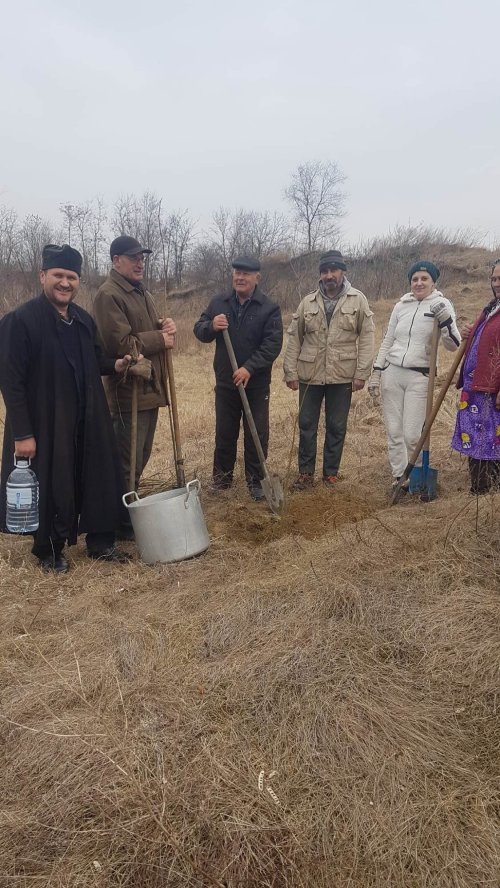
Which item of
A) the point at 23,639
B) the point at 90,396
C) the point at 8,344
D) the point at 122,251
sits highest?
the point at 122,251

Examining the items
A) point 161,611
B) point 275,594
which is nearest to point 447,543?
point 275,594

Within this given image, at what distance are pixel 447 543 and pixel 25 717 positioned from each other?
88.1 inches

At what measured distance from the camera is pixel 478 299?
17.8 metres

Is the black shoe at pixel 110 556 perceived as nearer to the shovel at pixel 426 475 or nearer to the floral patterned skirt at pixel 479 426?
the shovel at pixel 426 475

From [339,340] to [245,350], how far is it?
83cm

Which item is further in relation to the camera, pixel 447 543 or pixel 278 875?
pixel 447 543

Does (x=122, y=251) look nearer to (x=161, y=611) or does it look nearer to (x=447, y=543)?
(x=161, y=611)

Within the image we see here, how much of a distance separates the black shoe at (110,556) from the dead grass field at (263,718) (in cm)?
23

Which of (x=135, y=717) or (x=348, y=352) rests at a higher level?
(x=348, y=352)

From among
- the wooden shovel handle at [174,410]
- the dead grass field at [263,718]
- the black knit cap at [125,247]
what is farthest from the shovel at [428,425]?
the black knit cap at [125,247]

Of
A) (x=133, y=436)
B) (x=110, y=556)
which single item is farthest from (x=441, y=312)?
(x=110, y=556)

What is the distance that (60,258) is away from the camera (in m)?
3.47

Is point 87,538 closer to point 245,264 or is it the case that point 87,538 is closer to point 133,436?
point 133,436

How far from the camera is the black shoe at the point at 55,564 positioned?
3715mm
